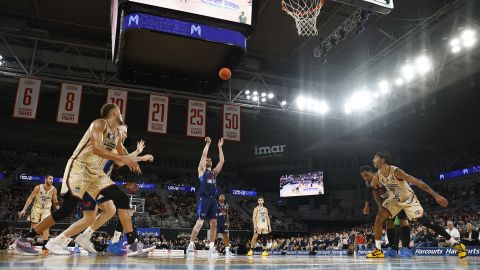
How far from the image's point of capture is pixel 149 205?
26.5 meters

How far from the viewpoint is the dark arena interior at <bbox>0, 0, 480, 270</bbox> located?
551cm

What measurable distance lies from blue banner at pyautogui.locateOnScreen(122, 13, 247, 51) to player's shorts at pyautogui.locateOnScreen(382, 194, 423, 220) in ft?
16.9

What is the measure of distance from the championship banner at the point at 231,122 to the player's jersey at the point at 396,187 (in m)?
9.05

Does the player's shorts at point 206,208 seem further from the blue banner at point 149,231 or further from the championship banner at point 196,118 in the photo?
the blue banner at point 149,231

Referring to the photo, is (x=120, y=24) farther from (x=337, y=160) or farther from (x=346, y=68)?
(x=337, y=160)

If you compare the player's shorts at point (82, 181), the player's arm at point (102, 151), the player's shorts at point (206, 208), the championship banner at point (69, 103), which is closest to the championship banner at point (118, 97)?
the championship banner at point (69, 103)

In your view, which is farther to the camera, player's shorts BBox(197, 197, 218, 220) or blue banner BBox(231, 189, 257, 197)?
blue banner BBox(231, 189, 257, 197)

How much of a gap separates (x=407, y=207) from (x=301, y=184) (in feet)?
77.0

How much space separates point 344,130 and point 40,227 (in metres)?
17.8

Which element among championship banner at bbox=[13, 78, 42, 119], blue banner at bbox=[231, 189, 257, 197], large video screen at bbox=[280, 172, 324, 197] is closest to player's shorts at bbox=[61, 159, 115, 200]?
championship banner at bbox=[13, 78, 42, 119]

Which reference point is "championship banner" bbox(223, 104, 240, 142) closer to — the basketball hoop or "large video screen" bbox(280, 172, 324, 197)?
the basketball hoop

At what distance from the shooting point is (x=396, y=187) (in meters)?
6.63

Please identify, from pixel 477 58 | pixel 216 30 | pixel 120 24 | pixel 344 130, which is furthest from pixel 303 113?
pixel 120 24

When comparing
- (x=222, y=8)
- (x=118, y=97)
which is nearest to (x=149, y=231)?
(x=118, y=97)
